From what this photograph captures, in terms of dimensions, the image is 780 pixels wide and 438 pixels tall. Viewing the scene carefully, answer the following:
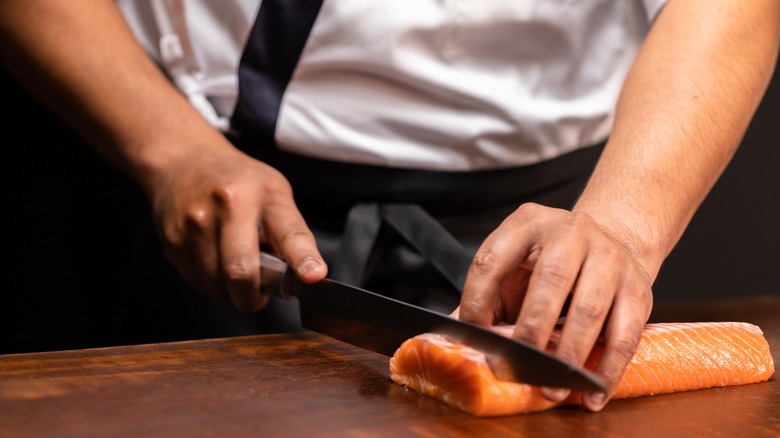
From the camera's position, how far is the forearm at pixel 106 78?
164 cm

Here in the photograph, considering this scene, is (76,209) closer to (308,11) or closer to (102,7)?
(102,7)

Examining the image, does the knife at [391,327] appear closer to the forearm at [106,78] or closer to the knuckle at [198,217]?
the knuckle at [198,217]

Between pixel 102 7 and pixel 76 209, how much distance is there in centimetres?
75

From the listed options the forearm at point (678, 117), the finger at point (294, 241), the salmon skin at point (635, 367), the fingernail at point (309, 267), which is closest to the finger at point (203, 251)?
the finger at point (294, 241)

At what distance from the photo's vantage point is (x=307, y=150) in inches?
67.5

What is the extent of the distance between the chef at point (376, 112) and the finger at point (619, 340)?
1.16 ft

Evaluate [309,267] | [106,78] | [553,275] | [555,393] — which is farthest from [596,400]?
[106,78]

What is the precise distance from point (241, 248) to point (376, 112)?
1.28ft

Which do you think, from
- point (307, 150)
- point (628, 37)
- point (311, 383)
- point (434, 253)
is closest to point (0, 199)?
point (307, 150)

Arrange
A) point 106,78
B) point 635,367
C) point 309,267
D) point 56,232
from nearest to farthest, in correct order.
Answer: point 635,367
point 309,267
point 106,78
point 56,232

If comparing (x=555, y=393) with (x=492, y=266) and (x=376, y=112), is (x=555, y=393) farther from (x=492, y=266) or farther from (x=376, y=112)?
(x=376, y=112)

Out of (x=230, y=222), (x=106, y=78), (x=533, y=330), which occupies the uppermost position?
(x=106, y=78)

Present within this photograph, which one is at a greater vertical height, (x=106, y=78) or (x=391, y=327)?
(x=106, y=78)

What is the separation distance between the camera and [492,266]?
1171 mm
